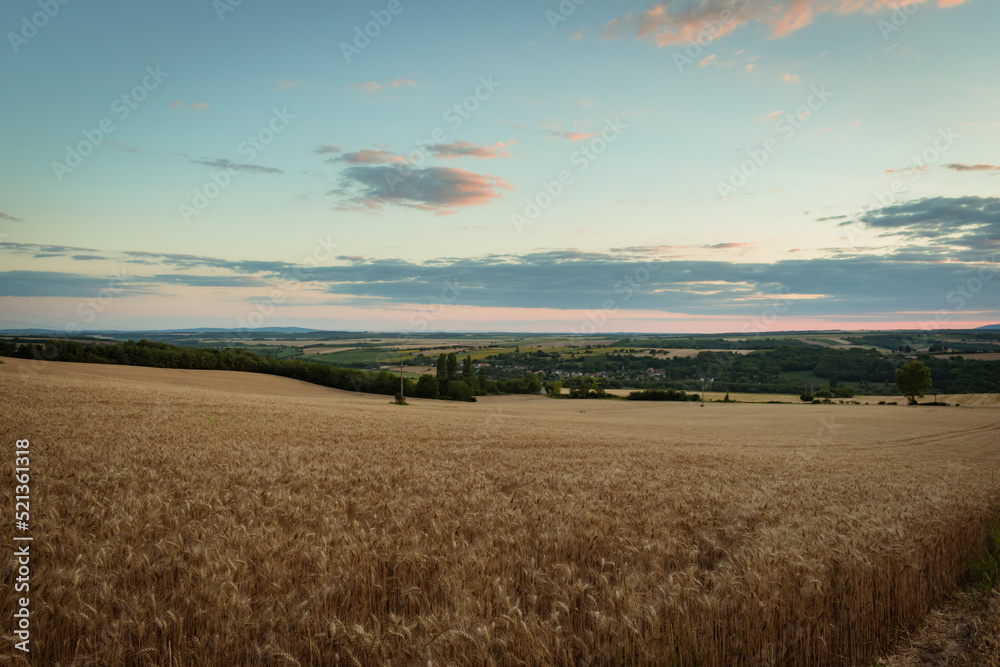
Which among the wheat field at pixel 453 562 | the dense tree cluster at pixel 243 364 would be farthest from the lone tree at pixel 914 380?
the wheat field at pixel 453 562

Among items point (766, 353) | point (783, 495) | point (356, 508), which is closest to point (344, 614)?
point (356, 508)

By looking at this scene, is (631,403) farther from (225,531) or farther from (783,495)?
(225,531)

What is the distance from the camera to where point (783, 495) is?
10.2m

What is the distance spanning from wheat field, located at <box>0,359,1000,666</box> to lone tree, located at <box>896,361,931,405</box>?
9900 cm

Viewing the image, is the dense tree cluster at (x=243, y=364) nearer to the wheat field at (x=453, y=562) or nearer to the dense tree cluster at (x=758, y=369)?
the dense tree cluster at (x=758, y=369)

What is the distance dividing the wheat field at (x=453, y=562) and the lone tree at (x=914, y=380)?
98995 mm

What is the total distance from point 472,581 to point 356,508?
3.25m

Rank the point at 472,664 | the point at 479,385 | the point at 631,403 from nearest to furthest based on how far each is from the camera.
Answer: the point at 472,664, the point at 631,403, the point at 479,385

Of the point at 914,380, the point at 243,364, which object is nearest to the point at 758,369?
the point at 914,380

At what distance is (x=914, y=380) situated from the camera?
3462 inches

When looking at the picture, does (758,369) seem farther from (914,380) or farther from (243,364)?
(243,364)

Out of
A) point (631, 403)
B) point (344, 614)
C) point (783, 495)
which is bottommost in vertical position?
point (631, 403)

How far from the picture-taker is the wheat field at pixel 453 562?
374 centimetres

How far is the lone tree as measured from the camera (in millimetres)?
87625
